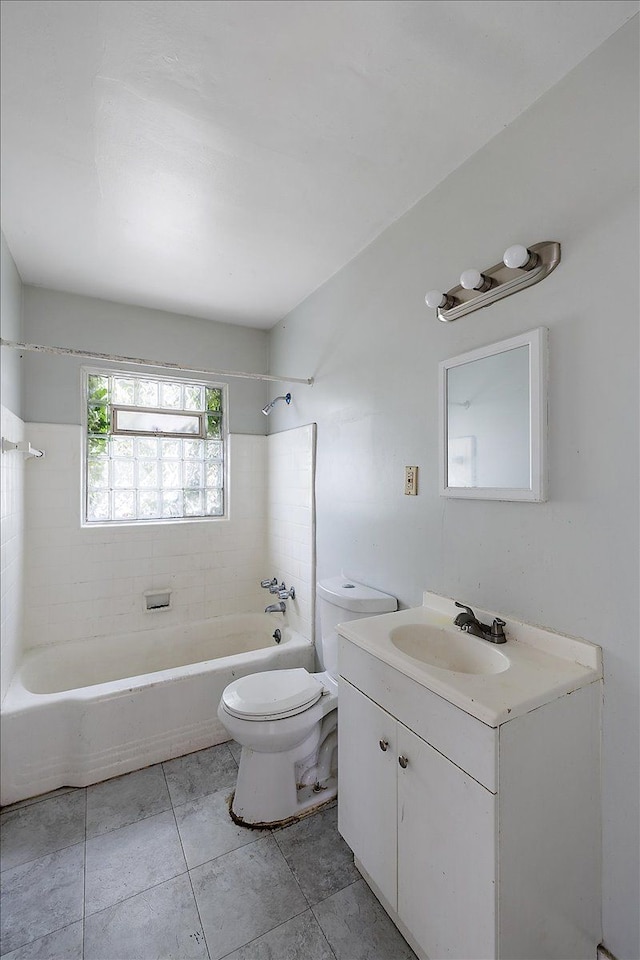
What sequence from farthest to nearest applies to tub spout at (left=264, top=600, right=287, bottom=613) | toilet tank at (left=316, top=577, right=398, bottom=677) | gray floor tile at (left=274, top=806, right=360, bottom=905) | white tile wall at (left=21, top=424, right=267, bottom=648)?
tub spout at (left=264, top=600, right=287, bottom=613), white tile wall at (left=21, top=424, right=267, bottom=648), toilet tank at (left=316, top=577, right=398, bottom=677), gray floor tile at (left=274, top=806, right=360, bottom=905)

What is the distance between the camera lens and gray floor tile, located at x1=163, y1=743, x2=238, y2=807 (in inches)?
73.1

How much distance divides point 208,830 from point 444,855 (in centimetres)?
105

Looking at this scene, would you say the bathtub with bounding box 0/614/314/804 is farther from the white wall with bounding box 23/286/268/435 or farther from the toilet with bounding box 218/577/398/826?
the white wall with bounding box 23/286/268/435

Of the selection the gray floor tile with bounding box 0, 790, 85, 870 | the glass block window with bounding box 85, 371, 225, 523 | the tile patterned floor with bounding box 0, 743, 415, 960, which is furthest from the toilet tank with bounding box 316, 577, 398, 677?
the glass block window with bounding box 85, 371, 225, 523

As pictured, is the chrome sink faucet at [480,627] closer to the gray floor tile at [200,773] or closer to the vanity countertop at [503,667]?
the vanity countertop at [503,667]

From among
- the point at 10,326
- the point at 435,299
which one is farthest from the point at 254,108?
the point at 10,326

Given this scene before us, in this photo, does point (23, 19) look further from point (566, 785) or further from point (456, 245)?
point (566, 785)

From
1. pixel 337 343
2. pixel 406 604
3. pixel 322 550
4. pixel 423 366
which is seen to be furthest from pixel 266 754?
pixel 337 343

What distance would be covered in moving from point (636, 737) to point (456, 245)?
1.60 metres

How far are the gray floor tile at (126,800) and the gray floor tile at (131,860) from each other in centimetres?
4

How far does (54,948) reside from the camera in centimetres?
122

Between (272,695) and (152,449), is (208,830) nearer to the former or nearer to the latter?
(272,695)

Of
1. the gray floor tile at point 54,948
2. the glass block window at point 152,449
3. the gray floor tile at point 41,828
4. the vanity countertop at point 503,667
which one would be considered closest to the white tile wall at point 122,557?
the glass block window at point 152,449

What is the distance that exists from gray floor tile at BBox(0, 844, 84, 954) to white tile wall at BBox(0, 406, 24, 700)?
27.2 inches
